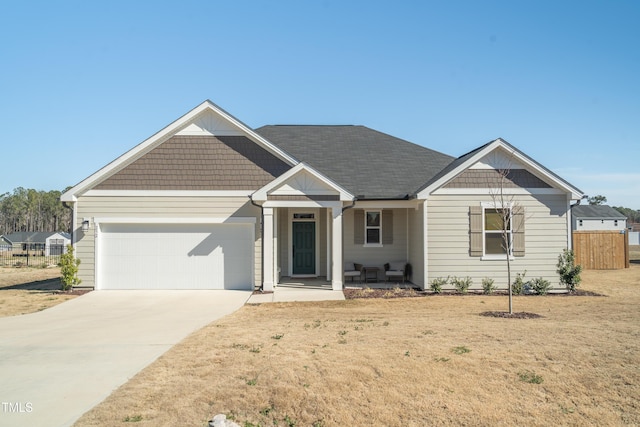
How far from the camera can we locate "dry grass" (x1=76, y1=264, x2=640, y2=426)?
486 centimetres

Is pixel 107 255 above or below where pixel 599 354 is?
above

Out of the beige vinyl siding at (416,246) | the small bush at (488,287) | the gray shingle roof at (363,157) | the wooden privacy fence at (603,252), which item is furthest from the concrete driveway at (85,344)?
the wooden privacy fence at (603,252)

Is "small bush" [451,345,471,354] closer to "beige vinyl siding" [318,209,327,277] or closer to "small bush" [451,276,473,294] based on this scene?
"small bush" [451,276,473,294]

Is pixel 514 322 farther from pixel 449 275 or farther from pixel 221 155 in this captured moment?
pixel 221 155

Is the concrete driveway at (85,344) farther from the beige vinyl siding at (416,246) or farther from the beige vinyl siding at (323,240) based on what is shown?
the beige vinyl siding at (416,246)

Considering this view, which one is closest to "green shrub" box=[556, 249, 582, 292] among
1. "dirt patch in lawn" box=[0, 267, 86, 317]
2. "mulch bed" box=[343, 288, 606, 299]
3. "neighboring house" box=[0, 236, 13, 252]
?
"mulch bed" box=[343, 288, 606, 299]

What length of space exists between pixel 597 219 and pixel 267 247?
1838 inches

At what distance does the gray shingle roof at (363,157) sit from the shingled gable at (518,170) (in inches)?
44.3

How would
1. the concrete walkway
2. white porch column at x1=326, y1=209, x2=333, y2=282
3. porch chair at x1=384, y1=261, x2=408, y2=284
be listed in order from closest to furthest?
the concrete walkway → porch chair at x1=384, y1=261, x2=408, y2=284 → white porch column at x1=326, y1=209, x2=333, y2=282

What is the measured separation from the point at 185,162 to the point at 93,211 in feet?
10.9

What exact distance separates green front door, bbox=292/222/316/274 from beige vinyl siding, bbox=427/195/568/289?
4.59 meters

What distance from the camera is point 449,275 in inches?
558

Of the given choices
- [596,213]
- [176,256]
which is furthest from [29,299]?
[596,213]

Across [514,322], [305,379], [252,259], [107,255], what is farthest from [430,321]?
[107,255]
